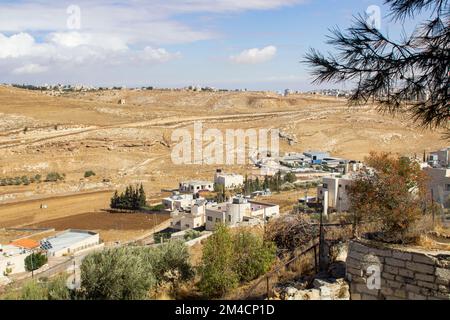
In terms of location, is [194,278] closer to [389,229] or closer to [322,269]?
[322,269]

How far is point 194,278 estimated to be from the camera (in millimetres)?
10680

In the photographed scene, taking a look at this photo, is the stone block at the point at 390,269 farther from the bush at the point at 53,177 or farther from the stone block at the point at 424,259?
the bush at the point at 53,177

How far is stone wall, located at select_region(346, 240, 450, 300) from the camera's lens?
6.19m

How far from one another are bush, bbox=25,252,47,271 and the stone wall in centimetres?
1993

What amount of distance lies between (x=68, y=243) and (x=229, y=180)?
68.9 ft

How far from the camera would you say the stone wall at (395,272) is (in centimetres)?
619

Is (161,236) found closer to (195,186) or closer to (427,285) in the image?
(195,186)

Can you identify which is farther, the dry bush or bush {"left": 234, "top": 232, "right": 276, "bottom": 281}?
the dry bush

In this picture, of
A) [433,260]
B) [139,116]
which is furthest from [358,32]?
[139,116]

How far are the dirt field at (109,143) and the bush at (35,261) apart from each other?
960 cm

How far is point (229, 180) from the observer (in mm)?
45938

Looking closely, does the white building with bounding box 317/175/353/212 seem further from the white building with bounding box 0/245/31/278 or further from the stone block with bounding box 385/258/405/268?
the stone block with bounding box 385/258/405/268

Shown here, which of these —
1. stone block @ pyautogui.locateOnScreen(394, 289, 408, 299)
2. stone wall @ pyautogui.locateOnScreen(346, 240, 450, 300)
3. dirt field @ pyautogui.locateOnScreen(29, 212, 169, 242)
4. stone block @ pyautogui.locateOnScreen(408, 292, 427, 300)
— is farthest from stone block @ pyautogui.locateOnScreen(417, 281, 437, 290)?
dirt field @ pyautogui.locateOnScreen(29, 212, 169, 242)

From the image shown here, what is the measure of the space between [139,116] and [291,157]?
103 feet
